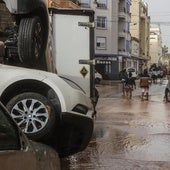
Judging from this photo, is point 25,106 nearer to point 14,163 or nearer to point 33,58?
point 33,58

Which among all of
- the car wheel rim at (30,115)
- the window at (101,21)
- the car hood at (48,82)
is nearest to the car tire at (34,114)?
the car wheel rim at (30,115)

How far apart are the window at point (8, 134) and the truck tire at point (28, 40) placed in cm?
530

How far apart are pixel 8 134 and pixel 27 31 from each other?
18.5 ft

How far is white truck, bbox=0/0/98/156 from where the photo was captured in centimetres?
856

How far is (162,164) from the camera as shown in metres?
8.21

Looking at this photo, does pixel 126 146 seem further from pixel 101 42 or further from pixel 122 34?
pixel 122 34

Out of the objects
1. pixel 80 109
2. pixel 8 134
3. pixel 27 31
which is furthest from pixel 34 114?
pixel 8 134

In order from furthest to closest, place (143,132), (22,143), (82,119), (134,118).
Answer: (134,118) < (143,132) < (82,119) < (22,143)

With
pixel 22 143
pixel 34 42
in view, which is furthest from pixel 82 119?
pixel 22 143

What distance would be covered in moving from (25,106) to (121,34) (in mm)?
63760

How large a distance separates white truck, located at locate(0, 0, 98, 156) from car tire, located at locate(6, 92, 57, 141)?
0.43 ft

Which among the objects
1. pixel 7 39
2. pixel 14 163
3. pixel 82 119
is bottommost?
pixel 82 119

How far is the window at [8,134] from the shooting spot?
3.39 metres

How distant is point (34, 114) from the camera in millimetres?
7543
